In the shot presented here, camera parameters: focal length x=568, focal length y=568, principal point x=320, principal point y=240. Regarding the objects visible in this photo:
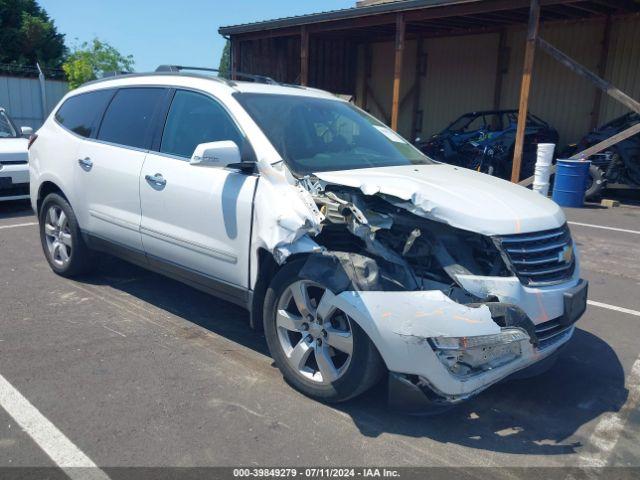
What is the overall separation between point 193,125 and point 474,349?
258 cm

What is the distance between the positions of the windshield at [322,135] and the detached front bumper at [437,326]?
1.14 metres

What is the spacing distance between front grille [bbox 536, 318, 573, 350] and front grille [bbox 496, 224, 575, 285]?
0.78 ft

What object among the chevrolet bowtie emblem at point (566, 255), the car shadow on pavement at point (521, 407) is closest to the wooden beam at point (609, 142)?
the car shadow on pavement at point (521, 407)

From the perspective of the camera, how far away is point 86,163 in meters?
4.92

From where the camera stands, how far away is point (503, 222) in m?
3.10


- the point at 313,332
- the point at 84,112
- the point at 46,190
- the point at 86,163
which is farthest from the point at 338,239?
the point at 46,190

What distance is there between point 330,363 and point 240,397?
0.60 meters

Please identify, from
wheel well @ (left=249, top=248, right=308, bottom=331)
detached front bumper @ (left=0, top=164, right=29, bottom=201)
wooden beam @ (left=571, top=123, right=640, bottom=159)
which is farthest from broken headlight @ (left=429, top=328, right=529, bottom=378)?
wooden beam @ (left=571, top=123, right=640, bottom=159)

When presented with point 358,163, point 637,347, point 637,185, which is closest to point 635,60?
point 637,185

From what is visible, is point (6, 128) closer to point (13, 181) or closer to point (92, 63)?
point (13, 181)

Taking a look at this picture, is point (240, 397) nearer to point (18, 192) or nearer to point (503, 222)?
point (503, 222)

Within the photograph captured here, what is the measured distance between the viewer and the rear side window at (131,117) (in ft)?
14.8

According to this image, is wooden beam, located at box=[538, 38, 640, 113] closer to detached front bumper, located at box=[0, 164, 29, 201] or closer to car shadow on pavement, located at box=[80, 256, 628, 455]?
car shadow on pavement, located at box=[80, 256, 628, 455]

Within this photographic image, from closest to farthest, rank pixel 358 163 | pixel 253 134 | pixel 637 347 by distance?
pixel 253 134, pixel 358 163, pixel 637 347
